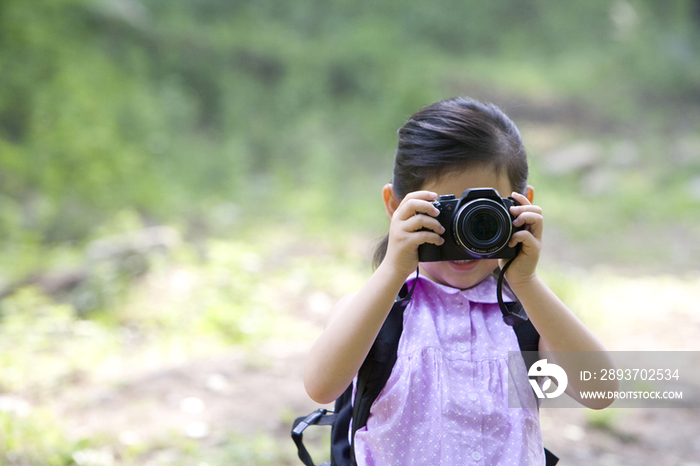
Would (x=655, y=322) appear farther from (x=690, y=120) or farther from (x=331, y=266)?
(x=690, y=120)

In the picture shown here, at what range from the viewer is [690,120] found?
391 inches

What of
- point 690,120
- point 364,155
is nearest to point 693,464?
point 364,155

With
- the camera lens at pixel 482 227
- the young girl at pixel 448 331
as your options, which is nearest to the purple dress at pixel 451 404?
the young girl at pixel 448 331

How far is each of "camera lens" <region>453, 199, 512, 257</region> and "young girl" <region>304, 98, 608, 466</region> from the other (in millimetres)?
32

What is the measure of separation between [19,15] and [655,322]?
7154 mm

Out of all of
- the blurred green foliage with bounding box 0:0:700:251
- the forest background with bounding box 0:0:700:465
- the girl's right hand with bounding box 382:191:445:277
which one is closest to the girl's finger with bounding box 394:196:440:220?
the girl's right hand with bounding box 382:191:445:277

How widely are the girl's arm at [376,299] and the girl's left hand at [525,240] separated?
0.15 meters

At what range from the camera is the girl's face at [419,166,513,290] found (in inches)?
46.3

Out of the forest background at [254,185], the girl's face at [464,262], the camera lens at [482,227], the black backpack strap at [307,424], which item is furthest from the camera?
the forest background at [254,185]

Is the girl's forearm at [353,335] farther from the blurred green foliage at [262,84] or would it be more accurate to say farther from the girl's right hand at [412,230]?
the blurred green foliage at [262,84]

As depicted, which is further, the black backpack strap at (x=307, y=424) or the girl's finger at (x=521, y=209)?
the black backpack strap at (x=307, y=424)

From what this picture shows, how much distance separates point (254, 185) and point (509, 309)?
633 centimetres

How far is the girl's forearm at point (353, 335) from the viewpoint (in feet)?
3.52

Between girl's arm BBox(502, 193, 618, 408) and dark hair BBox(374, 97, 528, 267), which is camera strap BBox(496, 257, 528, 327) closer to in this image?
girl's arm BBox(502, 193, 618, 408)
